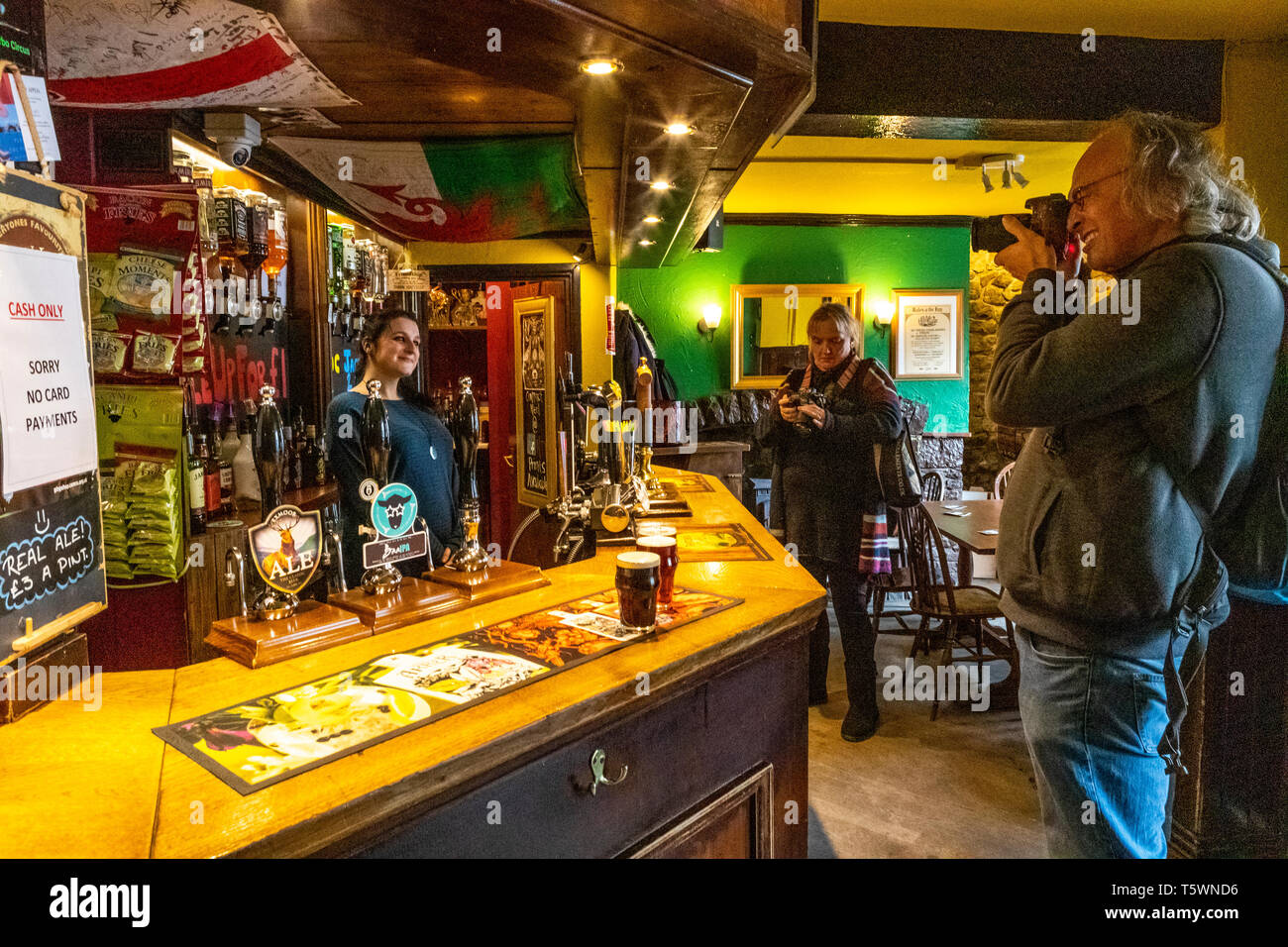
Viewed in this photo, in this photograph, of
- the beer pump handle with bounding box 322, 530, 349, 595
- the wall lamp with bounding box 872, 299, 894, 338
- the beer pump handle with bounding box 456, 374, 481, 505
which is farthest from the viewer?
the wall lamp with bounding box 872, 299, 894, 338

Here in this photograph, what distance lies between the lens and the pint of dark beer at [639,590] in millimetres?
1546

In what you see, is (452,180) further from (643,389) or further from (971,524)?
(971,524)

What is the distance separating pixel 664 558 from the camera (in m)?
1.70

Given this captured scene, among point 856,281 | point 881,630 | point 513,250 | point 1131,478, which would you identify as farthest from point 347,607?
point 856,281

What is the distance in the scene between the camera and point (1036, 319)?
169cm

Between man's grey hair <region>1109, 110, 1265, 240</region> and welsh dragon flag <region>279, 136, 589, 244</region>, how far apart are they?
216cm

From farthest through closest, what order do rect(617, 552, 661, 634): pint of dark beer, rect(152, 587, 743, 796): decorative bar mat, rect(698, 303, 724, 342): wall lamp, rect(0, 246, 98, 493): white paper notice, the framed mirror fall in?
the framed mirror < rect(698, 303, 724, 342): wall lamp < rect(617, 552, 661, 634): pint of dark beer < rect(0, 246, 98, 493): white paper notice < rect(152, 587, 743, 796): decorative bar mat

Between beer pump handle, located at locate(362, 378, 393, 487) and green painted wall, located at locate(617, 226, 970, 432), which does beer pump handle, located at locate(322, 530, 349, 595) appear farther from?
green painted wall, located at locate(617, 226, 970, 432)

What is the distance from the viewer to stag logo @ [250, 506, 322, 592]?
4.89 ft

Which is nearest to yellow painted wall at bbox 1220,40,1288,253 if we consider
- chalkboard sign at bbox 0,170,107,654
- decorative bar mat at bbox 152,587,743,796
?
decorative bar mat at bbox 152,587,743,796

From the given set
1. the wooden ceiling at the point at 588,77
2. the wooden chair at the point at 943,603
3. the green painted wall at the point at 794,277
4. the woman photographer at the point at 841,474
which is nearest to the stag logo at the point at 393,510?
the wooden ceiling at the point at 588,77

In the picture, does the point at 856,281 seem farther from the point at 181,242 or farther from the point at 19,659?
the point at 19,659
